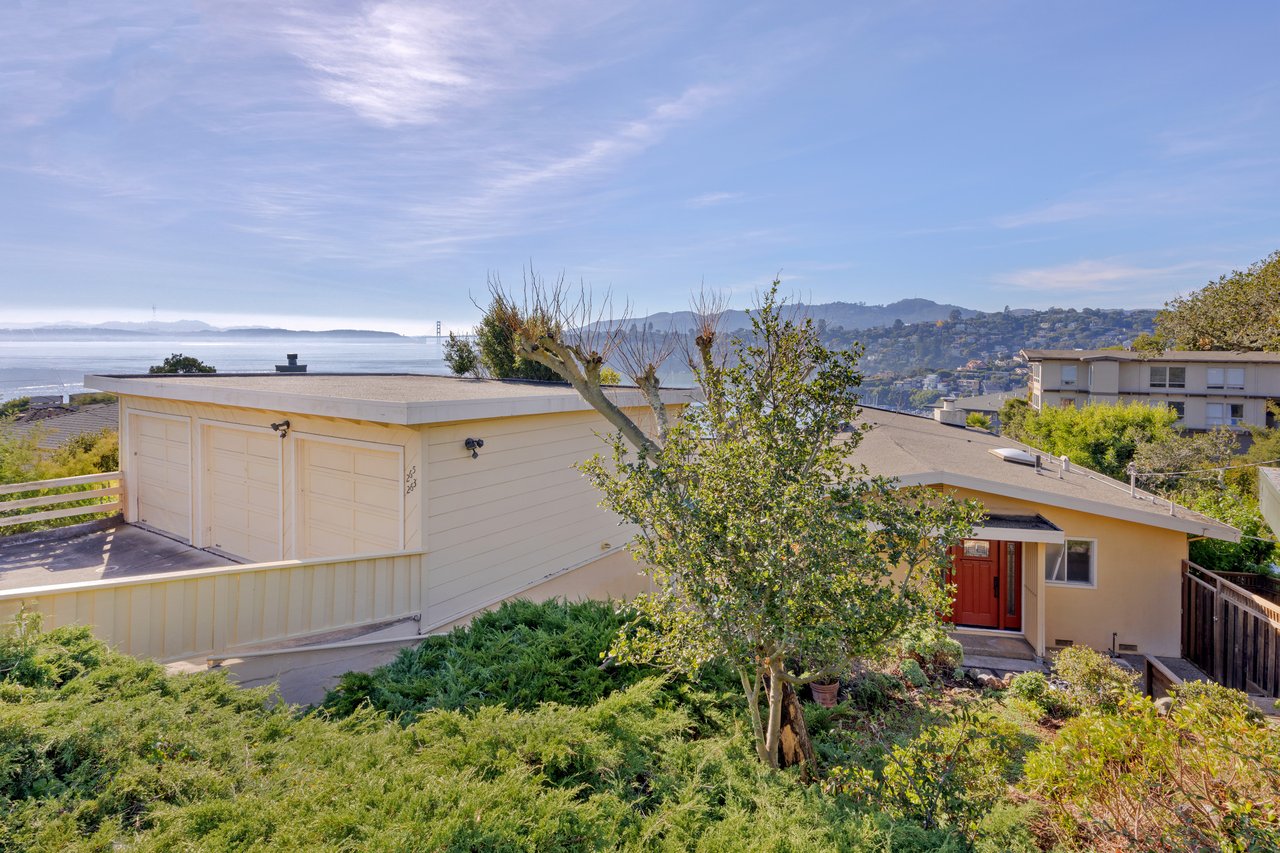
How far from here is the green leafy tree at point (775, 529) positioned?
3.51 metres

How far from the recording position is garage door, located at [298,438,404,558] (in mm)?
6289

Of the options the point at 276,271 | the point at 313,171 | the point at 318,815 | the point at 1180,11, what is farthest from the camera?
the point at 276,271

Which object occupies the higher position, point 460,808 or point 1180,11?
point 1180,11

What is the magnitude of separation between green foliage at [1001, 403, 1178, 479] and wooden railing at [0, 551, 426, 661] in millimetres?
25967

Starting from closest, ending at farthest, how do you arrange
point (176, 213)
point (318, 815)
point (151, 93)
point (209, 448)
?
point (318, 815)
point (209, 448)
point (151, 93)
point (176, 213)

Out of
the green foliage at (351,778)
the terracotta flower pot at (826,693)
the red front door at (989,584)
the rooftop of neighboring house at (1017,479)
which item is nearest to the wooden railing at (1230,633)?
the rooftop of neighboring house at (1017,479)

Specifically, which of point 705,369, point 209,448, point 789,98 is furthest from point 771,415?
point 789,98

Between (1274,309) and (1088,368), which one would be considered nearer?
(1274,309)

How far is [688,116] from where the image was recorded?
34.3 feet

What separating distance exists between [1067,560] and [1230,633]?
1.95 meters

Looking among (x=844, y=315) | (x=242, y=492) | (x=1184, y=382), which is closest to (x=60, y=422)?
(x=242, y=492)

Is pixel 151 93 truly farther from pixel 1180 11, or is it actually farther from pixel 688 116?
pixel 1180 11

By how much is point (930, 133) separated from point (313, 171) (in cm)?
1314

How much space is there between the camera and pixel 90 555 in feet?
24.8
